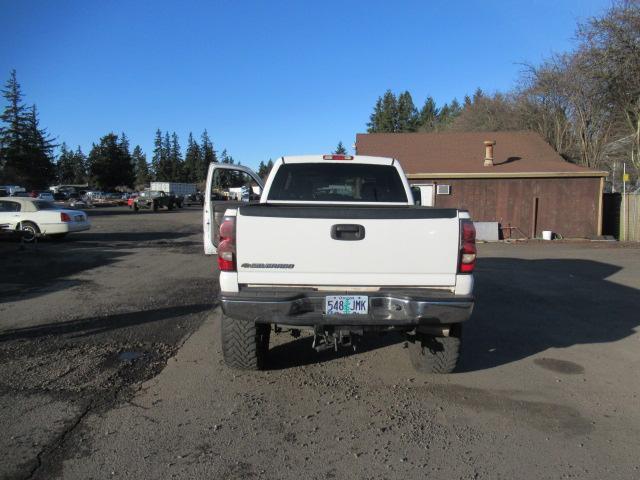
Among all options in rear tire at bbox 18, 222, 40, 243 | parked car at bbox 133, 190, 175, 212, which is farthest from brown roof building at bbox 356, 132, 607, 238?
parked car at bbox 133, 190, 175, 212

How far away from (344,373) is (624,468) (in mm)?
2364

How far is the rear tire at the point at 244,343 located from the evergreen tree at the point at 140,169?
4745 inches

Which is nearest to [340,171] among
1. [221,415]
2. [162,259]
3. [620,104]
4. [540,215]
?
[221,415]

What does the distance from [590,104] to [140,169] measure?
12153 cm

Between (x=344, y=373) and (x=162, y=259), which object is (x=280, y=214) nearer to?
(x=344, y=373)

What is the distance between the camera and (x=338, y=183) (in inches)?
238

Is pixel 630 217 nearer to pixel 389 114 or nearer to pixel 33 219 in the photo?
pixel 33 219

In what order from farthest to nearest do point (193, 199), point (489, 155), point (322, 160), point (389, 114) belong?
point (389, 114), point (193, 199), point (489, 155), point (322, 160)

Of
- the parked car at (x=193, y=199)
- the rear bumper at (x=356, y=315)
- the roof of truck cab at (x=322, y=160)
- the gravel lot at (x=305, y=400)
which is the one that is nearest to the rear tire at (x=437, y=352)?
the gravel lot at (x=305, y=400)

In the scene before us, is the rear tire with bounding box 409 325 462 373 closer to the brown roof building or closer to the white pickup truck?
the white pickup truck

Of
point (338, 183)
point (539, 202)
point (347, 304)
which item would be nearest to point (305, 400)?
point (347, 304)

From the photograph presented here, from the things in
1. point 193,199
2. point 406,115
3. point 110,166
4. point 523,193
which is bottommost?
point 193,199

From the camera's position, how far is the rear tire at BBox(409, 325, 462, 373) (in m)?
4.64

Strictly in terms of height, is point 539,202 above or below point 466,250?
above
